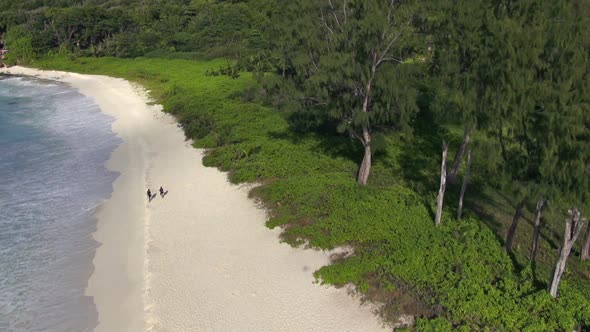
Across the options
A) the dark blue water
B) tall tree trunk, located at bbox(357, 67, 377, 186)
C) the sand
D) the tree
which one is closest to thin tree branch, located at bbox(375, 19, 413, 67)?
the tree

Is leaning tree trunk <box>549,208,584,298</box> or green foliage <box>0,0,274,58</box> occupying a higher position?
leaning tree trunk <box>549,208,584,298</box>

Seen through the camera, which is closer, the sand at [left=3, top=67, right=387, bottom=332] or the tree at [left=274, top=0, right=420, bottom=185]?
the sand at [left=3, top=67, right=387, bottom=332]

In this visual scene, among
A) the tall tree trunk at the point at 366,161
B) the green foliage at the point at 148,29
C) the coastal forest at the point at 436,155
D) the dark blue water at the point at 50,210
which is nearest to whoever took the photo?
the coastal forest at the point at 436,155

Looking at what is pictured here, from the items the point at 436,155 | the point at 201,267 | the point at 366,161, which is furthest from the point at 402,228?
the point at 436,155

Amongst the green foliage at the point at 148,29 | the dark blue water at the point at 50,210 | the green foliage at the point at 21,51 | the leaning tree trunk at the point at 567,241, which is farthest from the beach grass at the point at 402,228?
the green foliage at the point at 21,51

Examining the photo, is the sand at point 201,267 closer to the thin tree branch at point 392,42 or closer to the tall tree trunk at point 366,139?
the tall tree trunk at point 366,139

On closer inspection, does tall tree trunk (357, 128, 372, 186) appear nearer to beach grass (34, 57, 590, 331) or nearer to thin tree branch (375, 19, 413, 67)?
beach grass (34, 57, 590, 331)

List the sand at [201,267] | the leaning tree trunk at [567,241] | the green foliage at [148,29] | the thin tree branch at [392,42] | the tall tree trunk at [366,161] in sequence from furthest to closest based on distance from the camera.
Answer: the green foliage at [148,29] < the tall tree trunk at [366,161] < the thin tree branch at [392,42] < the sand at [201,267] < the leaning tree trunk at [567,241]

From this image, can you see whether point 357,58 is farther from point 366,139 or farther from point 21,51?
point 21,51
